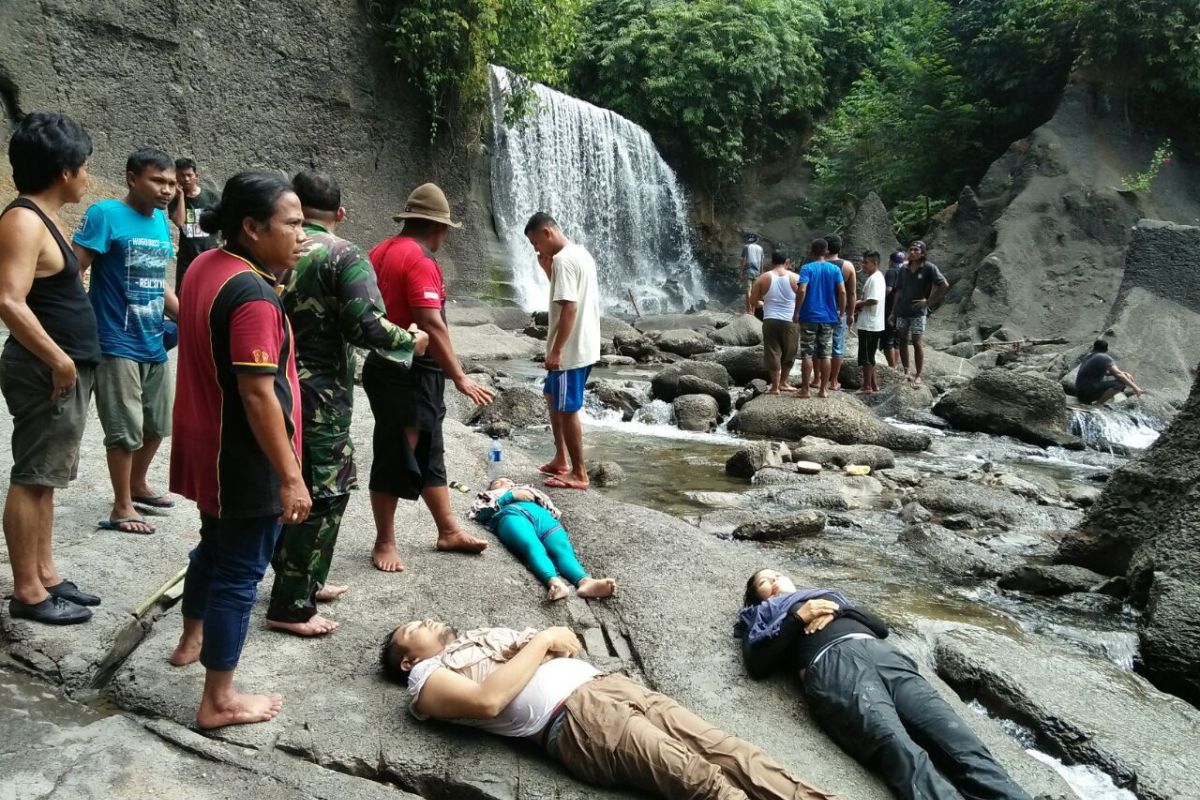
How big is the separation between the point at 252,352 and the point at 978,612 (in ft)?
14.9

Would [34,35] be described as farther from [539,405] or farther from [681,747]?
[681,747]

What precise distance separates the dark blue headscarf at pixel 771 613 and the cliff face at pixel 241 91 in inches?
487

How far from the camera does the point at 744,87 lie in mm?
26906

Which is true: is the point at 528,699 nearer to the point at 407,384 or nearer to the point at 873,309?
the point at 407,384

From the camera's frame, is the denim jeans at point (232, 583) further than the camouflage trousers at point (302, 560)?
No

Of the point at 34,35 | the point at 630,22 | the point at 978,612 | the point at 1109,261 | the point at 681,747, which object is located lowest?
the point at 978,612

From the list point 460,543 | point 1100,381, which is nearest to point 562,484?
point 460,543

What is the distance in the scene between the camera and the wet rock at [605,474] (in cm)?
805

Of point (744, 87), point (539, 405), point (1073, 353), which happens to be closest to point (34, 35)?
point (539, 405)

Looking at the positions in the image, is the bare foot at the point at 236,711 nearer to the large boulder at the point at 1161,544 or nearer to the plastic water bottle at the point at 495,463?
the plastic water bottle at the point at 495,463

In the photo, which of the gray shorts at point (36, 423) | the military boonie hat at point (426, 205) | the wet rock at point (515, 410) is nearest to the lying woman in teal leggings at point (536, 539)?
the military boonie hat at point (426, 205)

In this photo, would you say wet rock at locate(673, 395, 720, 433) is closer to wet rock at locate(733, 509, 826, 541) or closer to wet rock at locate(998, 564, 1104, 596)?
wet rock at locate(733, 509, 826, 541)

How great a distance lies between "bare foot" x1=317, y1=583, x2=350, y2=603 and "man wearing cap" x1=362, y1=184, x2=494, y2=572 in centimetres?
35

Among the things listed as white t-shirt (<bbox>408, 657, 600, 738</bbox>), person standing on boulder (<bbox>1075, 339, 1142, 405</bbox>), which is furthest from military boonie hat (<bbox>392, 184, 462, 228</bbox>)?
person standing on boulder (<bbox>1075, 339, 1142, 405</bbox>)
